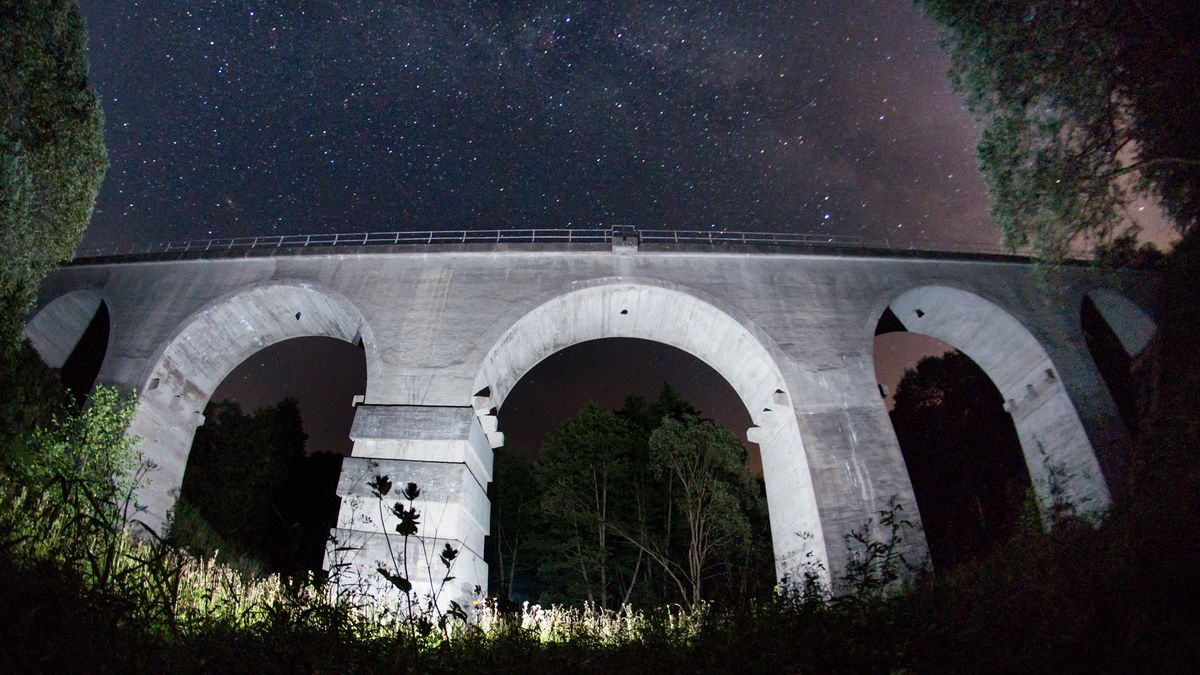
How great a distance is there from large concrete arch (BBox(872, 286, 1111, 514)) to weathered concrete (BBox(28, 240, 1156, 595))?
0.16 ft

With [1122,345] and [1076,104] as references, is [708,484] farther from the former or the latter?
[1076,104]

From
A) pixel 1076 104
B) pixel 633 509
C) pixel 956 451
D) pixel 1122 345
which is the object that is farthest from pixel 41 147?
pixel 956 451

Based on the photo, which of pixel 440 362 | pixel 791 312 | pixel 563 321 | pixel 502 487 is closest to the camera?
pixel 440 362

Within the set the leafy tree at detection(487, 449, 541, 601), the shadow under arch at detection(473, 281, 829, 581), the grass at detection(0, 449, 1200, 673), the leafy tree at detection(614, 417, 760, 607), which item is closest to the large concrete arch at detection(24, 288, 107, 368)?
the shadow under arch at detection(473, 281, 829, 581)

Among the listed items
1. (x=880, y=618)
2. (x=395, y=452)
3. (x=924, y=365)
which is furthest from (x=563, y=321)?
(x=924, y=365)

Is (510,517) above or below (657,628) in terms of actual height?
above

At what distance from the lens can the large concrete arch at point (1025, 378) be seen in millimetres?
12805

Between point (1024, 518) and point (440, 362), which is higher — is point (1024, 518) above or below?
below

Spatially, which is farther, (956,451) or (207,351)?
(956,451)

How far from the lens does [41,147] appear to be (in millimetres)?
11164

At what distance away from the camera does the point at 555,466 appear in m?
26.7

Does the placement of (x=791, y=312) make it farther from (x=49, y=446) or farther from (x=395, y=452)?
(x=49, y=446)

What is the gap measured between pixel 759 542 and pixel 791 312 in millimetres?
10530

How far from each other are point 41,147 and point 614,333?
11.9 meters
